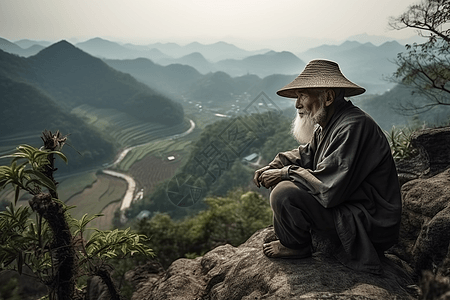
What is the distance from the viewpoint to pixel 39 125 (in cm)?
2652

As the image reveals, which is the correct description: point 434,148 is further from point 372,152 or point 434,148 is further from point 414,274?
point 372,152

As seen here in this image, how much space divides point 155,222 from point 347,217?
5437 millimetres

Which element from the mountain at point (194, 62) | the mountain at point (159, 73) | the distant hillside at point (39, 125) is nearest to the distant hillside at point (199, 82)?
the mountain at point (159, 73)

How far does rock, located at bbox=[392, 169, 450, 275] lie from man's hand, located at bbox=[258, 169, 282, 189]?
123 centimetres

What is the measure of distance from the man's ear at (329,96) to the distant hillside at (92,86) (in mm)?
47189

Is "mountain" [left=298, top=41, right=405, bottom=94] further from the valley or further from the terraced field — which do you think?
the terraced field

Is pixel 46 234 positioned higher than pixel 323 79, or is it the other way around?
pixel 323 79

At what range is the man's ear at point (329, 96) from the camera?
6.61 feet

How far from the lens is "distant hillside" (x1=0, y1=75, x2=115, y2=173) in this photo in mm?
24344

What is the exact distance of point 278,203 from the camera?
6.19 ft

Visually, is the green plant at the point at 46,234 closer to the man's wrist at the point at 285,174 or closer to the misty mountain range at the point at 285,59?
the man's wrist at the point at 285,174

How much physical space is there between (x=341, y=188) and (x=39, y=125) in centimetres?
3147

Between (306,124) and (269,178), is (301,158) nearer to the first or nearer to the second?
(306,124)

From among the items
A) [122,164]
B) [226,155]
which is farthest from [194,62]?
[122,164]
